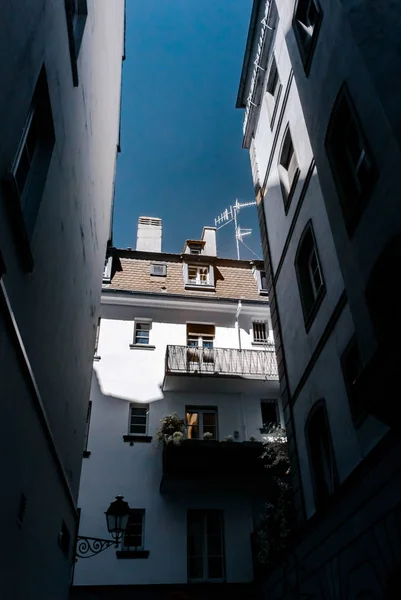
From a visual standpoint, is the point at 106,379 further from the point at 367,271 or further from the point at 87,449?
the point at 367,271

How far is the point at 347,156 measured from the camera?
8.17 m

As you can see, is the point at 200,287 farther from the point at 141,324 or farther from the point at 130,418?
the point at 130,418

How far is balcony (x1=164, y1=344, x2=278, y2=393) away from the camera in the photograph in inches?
763

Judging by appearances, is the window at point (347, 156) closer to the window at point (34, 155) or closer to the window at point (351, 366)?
the window at point (351, 366)

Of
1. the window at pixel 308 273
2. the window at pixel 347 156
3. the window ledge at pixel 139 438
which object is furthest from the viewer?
the window ledge at pixel 139 438

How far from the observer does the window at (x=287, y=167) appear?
1288cm

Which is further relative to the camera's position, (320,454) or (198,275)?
(198,275)

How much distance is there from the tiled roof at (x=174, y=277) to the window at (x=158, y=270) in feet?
0.46

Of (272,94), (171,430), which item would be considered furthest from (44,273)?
(171,430)

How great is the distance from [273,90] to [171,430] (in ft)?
37.6

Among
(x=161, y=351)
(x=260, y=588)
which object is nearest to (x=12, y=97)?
(x=260, y=588)

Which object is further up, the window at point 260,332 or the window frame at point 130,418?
the window at point 260,332

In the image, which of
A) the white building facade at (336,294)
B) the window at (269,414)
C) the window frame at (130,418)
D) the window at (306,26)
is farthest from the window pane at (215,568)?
the window at (306,26)

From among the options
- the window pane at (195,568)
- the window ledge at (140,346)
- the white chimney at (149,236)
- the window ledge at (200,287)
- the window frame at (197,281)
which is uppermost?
the white chimney at (149,236)
